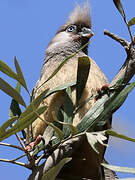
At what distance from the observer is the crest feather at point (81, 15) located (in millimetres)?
6238

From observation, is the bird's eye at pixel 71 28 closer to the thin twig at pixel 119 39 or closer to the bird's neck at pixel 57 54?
the bird's neck at pixel 57 54

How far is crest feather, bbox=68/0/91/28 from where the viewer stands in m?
6.24

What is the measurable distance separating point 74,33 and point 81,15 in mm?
362

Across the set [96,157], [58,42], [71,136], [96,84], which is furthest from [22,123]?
[58,42]

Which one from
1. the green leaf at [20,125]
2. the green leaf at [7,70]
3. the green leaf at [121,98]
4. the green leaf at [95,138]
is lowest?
the green leaf at [95,138]

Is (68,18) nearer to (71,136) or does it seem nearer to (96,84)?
Result: (96,84)

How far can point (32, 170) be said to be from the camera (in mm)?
3277

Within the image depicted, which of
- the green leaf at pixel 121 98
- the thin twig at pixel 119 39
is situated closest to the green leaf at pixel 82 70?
the thin twig at pixel 119 39

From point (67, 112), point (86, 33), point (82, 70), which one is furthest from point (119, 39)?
point (86, 33)

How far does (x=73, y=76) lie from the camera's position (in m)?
4.62

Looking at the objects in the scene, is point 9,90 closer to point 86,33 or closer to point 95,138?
point 95,138

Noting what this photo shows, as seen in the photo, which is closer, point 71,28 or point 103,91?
point 103,91

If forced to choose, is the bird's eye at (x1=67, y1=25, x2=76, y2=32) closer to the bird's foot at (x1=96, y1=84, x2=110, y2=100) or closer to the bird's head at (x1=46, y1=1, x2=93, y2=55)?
the bird's head at (x1=46, y1=1, x2=93, y2=55)

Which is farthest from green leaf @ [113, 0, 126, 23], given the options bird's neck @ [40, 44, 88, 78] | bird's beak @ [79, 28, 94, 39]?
bird's beak @ [79, 28, 94, 39]
